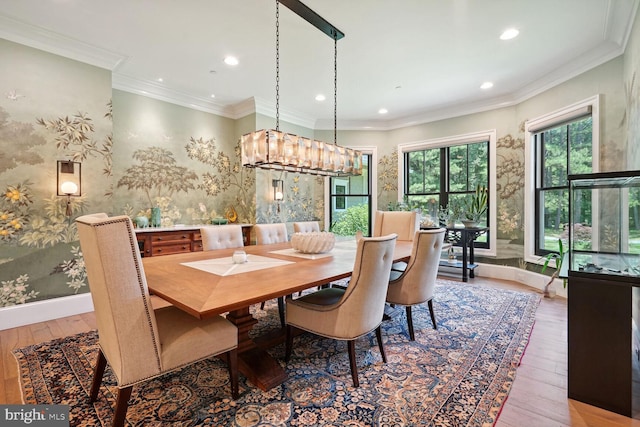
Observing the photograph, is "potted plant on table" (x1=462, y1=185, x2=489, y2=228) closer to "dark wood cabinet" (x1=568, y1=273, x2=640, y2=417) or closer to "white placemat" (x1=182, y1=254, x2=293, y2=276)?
"dark wood cabinet" (x1=568, y1=273, x2=640, y2=417)

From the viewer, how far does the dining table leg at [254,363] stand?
1.87 meters

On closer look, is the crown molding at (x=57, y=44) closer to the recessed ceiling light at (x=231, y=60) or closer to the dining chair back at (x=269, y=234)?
the recessed ceiling light at (x=231, y=60)

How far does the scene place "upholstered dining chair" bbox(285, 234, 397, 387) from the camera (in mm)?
1764

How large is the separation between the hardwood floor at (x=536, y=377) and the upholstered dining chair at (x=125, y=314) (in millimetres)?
1022

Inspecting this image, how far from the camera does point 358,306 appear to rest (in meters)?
1.80

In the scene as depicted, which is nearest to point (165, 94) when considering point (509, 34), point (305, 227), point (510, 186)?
point (305, 227)

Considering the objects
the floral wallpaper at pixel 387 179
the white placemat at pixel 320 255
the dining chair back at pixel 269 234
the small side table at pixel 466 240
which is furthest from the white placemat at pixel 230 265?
the floral wallpaper at pixel 387 179

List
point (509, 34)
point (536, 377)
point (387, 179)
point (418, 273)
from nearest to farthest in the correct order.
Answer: point (536, 377) < point (418, 273) < point (509, 34) < point (387, 179)

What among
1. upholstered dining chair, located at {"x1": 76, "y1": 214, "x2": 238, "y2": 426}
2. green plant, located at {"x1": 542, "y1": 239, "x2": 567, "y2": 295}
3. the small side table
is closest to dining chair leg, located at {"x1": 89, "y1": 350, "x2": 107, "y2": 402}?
upholstered dining chair, located at {"x1": 76, "y1": 214, "x2": 238, "y2": 426}

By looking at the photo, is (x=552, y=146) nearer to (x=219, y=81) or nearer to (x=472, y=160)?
(x=472, y=160)

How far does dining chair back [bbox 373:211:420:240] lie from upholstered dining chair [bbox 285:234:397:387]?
1.95 m

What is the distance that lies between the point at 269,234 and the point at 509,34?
335cm

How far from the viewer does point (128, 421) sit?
5.11ft

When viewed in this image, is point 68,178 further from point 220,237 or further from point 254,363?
point 254,363
